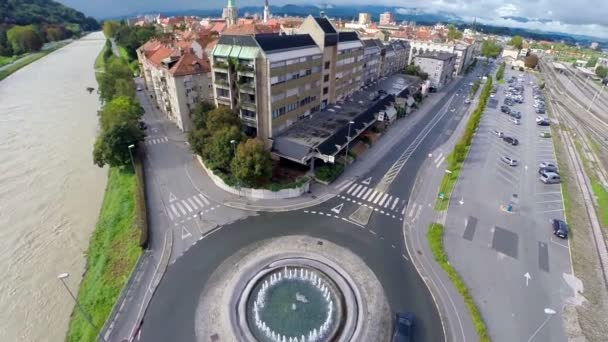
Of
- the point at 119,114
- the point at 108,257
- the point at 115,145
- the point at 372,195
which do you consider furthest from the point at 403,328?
the point at 119,114

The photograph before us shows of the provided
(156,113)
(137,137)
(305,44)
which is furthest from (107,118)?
(305,44)

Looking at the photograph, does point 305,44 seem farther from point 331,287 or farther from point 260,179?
point 331,287

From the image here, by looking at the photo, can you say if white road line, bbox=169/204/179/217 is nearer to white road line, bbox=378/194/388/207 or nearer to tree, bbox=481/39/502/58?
white road line, bbox=378/194/388/207

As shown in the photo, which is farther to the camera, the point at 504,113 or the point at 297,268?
the point at 504,113

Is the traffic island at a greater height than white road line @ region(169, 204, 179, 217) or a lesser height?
lesser

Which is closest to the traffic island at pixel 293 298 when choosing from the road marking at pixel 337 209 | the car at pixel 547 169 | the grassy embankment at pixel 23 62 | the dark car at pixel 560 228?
the road marking at pixel 337 209

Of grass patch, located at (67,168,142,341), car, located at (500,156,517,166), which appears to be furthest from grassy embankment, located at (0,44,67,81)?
car, located at (500,156,517,166)
